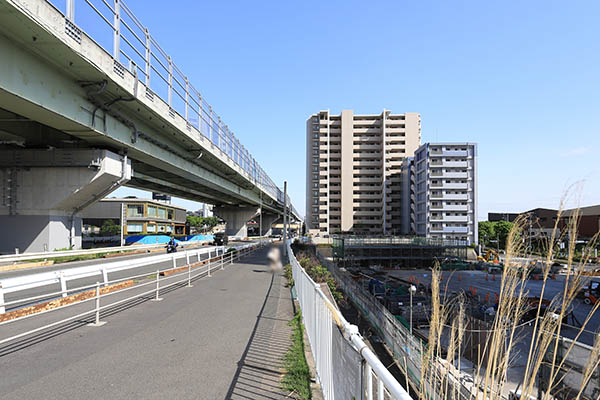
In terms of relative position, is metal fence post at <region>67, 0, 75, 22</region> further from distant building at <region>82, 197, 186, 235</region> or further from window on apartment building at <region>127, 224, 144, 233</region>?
window on apartment building at <region>127, 224, 144, 233</region>

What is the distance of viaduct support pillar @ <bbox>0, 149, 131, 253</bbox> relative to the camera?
1669 cm

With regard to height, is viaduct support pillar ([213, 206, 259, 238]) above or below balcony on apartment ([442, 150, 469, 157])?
below

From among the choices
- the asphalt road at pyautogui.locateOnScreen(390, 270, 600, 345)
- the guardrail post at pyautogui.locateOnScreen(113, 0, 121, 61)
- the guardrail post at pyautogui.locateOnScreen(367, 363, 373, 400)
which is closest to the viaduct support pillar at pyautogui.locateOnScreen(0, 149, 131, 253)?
the guardrail post at pyautogui.locateOnScreen(113, 0, 121, 61)

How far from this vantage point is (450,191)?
6266 centimetres

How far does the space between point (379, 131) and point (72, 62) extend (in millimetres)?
74258

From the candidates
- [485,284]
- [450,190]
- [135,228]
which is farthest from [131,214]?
[485,284]

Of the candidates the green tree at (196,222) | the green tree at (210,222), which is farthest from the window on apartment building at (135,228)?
the green tree at (210,222)

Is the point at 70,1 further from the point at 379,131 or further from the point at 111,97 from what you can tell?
the point at 379,131

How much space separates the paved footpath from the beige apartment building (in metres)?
69.5

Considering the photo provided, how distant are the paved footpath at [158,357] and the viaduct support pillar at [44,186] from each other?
Answer: 1038 centimetres

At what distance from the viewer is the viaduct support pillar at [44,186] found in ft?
54.7

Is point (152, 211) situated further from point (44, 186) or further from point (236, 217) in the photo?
point (44, 186)

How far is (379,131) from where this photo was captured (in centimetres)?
8019

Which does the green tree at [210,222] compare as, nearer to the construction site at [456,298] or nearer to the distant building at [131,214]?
the distant building at [131,214]
